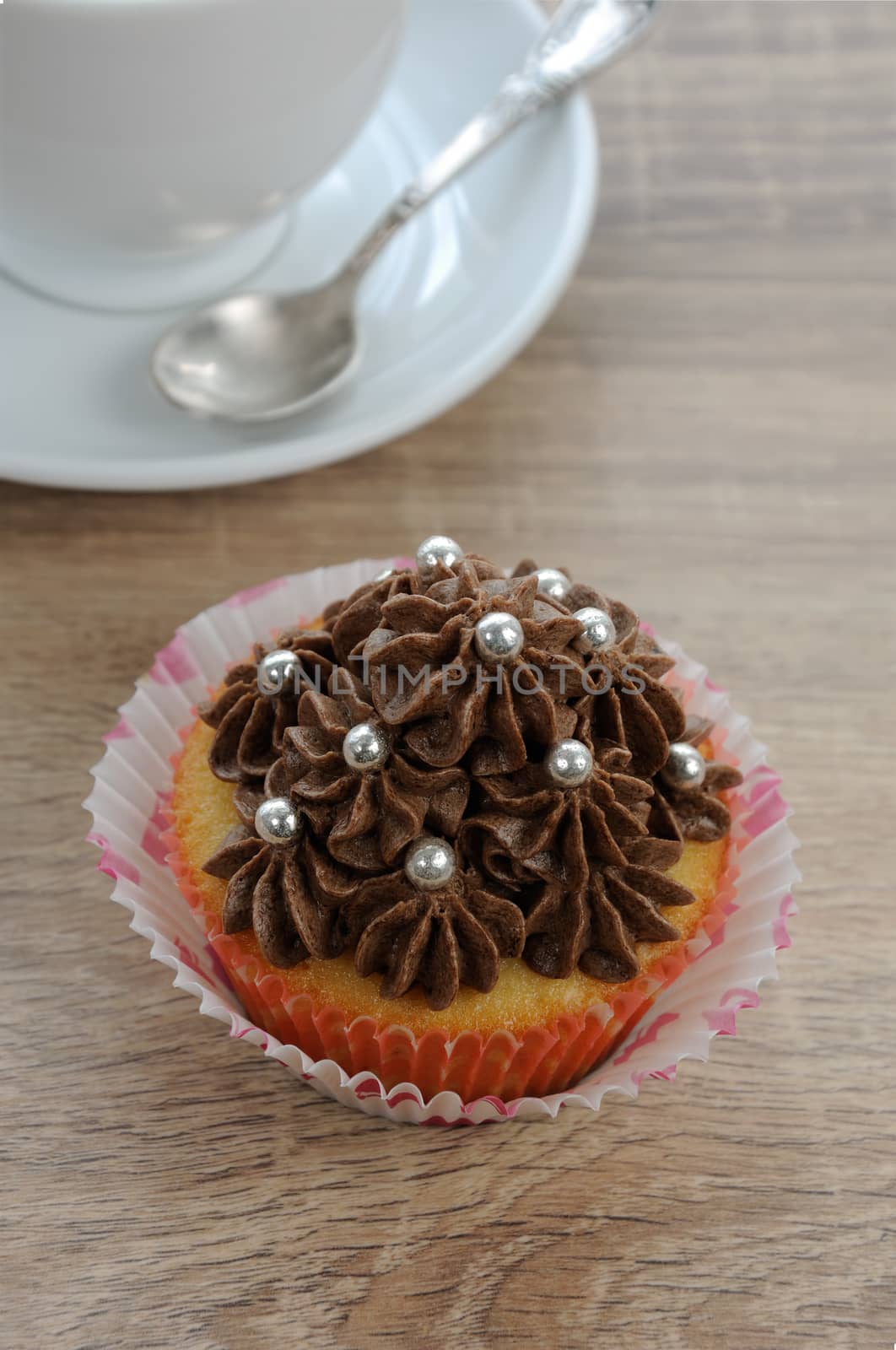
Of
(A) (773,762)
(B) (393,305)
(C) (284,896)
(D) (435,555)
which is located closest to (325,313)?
(B) (393,305)

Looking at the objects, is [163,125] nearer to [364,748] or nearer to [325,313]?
[325,313]

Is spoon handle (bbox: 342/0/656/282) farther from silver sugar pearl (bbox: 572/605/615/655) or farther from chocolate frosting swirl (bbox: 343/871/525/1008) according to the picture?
chocolate frosting swirl (bbox: 343/871/525/1008)

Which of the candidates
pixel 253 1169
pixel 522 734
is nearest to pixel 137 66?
pixel 522 734

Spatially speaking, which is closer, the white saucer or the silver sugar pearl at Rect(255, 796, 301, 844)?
the silver sugar pearl at Rect(255, 796, 301, 844)

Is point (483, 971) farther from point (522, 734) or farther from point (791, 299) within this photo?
point (791, 299)

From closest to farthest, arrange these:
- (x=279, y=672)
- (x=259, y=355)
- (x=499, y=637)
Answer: (x=499, y=637), (x=279, y=672), (x=259, y=355)

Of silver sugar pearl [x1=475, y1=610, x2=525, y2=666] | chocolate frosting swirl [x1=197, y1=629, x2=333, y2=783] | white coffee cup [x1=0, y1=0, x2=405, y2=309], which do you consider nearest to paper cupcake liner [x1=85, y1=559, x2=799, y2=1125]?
chocolate frosting swirl [x1=197, y1=629, x2=333, y2=783]
